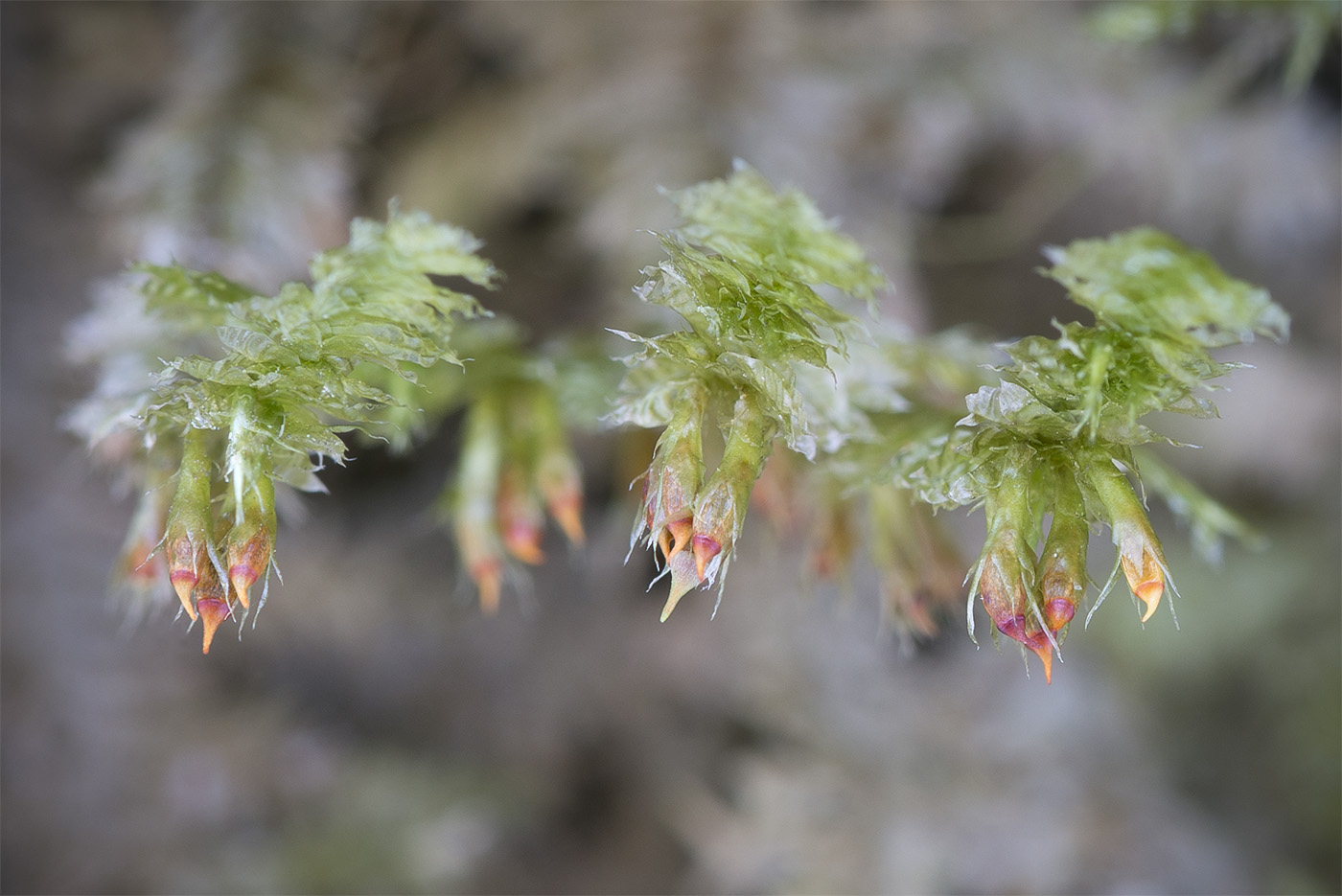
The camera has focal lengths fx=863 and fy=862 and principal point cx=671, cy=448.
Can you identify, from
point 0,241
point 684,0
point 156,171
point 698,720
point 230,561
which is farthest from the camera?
point 698,720

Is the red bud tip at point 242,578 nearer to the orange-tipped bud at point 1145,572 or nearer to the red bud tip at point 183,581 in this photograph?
the red bud tip at point 183,581

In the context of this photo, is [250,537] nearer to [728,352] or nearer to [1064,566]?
[728,352]

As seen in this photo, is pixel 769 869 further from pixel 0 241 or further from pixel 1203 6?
pixel 0 241

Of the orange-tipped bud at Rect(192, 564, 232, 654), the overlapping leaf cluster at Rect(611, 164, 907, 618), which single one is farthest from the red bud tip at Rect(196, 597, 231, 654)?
the overlapping leaf cluster at Rect(611, 164, 907, 618)

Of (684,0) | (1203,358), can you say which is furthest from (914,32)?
(1203,358)

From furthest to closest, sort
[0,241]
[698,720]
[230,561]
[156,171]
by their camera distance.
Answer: [698,720] < [0,241] < [156,171] < [230,561]

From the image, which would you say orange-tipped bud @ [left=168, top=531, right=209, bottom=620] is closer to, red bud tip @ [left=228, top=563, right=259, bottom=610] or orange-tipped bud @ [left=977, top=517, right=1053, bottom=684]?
red bud tip @ [left=228, top=563, right=259, bottom=610]

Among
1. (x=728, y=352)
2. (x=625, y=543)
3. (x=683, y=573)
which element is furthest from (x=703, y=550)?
(x=625, y=543)
